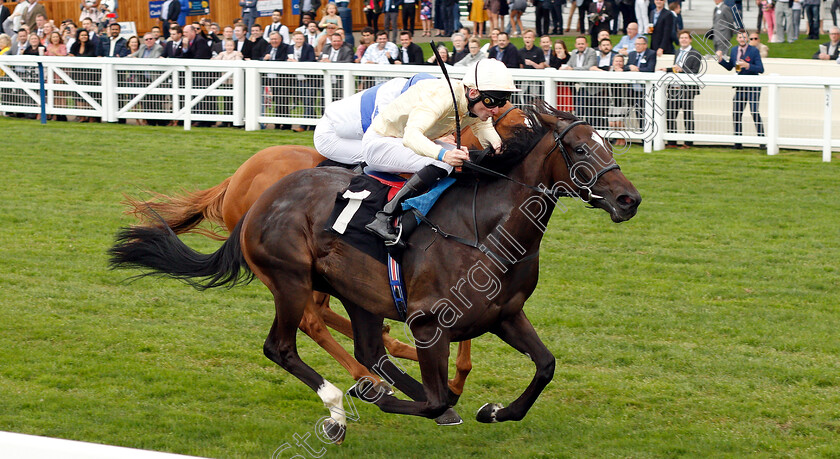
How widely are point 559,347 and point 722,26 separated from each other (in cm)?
898

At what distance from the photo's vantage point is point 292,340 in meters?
4.68

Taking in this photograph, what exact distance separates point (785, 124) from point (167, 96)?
26.9 ft

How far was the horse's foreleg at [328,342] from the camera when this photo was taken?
5.03 metres

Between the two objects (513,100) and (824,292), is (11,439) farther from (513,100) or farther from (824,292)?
(513,100)

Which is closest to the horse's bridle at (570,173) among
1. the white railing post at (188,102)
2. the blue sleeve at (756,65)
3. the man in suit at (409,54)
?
the blue sleeve at (756,65)

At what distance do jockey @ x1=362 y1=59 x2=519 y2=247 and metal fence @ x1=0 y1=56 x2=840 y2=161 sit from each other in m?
6.16

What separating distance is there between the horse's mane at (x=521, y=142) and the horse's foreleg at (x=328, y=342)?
134 cm

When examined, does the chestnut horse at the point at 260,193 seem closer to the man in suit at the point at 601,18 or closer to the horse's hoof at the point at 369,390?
the horse's hoof at the point at 369,390


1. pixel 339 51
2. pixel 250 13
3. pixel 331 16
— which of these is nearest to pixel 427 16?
pixel 331 16

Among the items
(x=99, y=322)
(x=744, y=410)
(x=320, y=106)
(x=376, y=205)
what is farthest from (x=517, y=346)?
(x=320, y=106)

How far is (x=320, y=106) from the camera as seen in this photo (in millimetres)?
13102

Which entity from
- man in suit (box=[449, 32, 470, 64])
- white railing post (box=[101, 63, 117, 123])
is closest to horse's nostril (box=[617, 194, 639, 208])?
man in suit (box=[449, 32, 470, 64])

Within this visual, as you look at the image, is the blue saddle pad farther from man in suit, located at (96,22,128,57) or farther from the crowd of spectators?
man in suit, located at (96,22,128,57)

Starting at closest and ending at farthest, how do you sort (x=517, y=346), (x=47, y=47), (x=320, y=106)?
1. (x=517, y=346)
2. (x=320, y=106)
3. (x=47, y=47)
